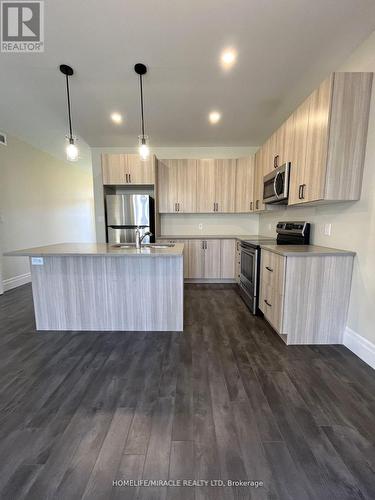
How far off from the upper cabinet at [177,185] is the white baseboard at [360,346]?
3116mm

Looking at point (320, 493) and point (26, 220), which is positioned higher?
point (26, 220)

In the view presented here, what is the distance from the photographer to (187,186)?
4305 millimetres

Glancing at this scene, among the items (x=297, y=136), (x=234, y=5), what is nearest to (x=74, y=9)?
(x=234, y=5)

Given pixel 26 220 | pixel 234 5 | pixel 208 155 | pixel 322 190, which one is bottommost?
pixel 26 220

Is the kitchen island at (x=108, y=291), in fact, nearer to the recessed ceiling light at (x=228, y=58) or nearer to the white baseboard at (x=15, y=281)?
the white baseboard at (x=15, y=281)

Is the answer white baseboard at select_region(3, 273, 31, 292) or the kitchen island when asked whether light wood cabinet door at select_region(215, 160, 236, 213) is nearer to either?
the kitchen island

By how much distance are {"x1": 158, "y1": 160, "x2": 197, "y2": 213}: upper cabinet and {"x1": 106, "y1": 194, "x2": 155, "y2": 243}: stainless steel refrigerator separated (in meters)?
0.38

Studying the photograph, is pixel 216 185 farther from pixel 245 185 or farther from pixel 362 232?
pixel 362 232

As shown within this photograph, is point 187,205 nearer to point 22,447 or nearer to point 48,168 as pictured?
point 48,168

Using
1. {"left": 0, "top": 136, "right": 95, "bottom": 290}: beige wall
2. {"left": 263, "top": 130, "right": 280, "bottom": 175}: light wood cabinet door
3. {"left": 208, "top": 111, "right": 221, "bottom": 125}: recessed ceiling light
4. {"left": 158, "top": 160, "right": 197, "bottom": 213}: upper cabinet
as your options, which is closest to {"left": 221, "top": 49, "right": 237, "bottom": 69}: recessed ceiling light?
{"left": 208, "top": 111, "right": 221, "bottom": 125}: recessed ceiling light

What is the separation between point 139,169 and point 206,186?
1.31 meters

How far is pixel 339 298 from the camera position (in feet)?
7.20

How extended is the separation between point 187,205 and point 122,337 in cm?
278
